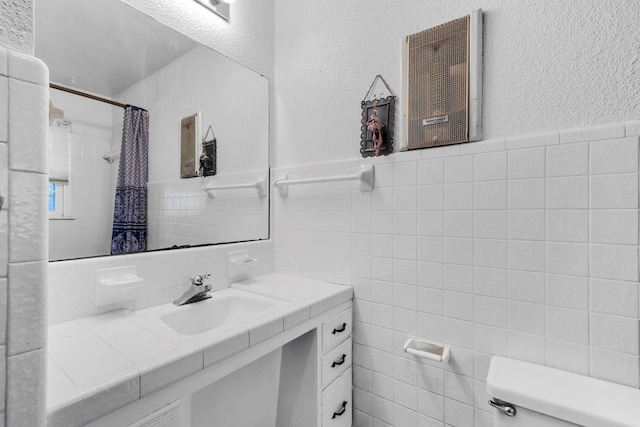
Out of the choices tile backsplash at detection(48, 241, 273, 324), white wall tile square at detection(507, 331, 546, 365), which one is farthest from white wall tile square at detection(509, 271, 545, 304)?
tile backsplash at detection(48, 241, 273, 324)

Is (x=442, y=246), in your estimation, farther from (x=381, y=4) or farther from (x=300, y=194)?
(x=381, y=4)

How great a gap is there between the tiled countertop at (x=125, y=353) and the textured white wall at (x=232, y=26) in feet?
4.07

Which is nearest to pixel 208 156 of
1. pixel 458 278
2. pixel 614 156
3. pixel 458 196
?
pixel 458 196

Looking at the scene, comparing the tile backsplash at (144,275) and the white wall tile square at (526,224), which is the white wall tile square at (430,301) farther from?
the tile backsplash at (144,275)

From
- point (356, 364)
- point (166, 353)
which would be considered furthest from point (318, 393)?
point (166, 353)

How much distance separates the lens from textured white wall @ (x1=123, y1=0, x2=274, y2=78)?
1317 mm

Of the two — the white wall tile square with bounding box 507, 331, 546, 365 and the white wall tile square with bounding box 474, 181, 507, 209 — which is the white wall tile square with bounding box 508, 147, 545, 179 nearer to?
the white wall tile square with bounding box 474, 181, 507, 209

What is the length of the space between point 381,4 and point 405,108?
0.54m

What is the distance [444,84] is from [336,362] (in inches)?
51.3

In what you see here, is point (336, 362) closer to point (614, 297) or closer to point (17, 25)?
point (614, 297)

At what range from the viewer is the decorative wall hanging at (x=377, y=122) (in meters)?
1.37

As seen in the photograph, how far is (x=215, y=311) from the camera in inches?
52.3

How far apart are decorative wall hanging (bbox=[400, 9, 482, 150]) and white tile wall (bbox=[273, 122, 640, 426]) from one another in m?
0.08

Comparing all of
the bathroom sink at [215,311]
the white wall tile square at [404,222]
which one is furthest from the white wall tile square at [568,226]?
the bathroom sink at [215,311]
